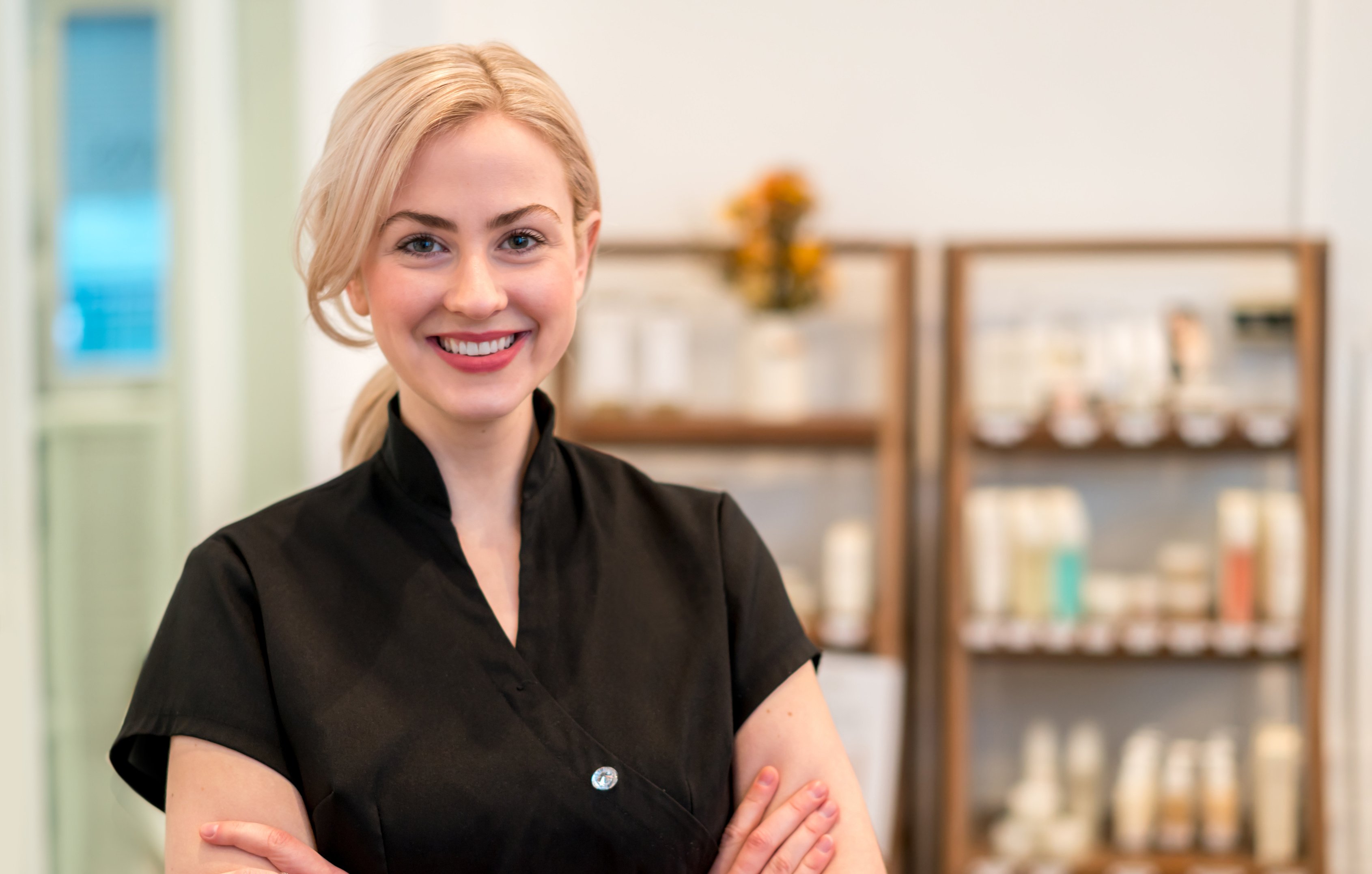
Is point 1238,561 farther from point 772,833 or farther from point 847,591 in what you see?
point 772,833

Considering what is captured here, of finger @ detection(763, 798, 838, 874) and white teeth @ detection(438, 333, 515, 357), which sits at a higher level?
white teeth @ detection(438, 333, 515, 357)

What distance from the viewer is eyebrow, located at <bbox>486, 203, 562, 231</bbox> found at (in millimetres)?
979

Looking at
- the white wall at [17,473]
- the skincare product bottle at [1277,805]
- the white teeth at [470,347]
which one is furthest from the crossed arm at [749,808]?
the skincare product bottle at [1277,805]

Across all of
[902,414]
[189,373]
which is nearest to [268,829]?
[189,373]

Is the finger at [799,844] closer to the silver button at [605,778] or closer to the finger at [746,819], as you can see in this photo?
the finger at [746,819]

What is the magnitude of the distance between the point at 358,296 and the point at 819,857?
659 millimetres

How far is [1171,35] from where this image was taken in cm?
320

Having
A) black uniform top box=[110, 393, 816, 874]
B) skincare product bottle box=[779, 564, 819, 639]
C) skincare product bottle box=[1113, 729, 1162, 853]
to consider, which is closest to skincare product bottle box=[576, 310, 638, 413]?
skincare product bottle box=[779, 564, 819, 639]

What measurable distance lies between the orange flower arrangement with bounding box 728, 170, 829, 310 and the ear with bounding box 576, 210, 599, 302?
6.16 ft

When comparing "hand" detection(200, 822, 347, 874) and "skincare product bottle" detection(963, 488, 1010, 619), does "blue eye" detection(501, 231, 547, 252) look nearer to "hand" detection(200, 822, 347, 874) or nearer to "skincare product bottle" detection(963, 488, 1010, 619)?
"hand" detection(200, 822, 347, 874)

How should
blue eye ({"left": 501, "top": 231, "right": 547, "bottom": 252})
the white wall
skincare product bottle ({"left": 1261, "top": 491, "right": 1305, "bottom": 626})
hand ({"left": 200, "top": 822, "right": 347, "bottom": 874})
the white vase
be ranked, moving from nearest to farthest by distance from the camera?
hand ({"left": 200, "top": 822, "right": 347, "bottom": 874}) < blue eye ({"left": 501, "top": 231, "right": 547, "bottom": 252}) < the white wall < skincare product bottle ({"left": 1261, "top": 491, "right": 1305, "bottom": 626}) < the white vase

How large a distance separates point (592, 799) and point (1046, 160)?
2.73 m

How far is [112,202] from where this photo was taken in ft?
7.27

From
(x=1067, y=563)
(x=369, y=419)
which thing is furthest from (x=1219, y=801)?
(x=369, y=419)
